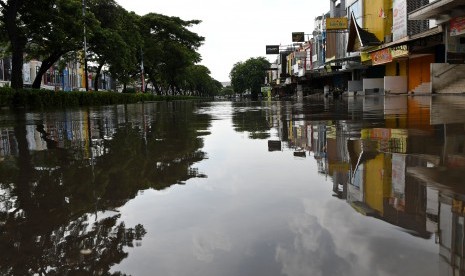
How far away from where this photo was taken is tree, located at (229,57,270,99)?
106625 millimetres

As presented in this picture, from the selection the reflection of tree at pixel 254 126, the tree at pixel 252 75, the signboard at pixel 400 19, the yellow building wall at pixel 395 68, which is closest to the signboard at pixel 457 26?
the signboard at pixel 400 19

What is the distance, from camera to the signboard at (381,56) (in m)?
33.2

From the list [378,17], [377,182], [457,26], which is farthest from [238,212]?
[378,17]

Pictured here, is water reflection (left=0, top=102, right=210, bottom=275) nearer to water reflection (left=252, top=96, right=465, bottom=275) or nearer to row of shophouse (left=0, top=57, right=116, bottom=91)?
water reflection (left=252, top=96, right=465, bottom=275)

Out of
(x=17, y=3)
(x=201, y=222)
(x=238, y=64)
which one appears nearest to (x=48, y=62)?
(x=17, y=3)

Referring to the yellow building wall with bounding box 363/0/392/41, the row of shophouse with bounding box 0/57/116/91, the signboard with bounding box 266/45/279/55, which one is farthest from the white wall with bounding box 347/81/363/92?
the signboard with bounding box 266/45/279/55

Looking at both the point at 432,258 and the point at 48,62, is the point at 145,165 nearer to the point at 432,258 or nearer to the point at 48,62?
the point at 432,258

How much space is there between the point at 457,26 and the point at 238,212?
75.0 feet

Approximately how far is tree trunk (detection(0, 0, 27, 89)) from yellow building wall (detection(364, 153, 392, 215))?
23.2 meters

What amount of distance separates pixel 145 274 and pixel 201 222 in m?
0.69

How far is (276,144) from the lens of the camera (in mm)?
5855

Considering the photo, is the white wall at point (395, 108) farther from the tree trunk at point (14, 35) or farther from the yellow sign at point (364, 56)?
the yellow sign at point (364, 56)

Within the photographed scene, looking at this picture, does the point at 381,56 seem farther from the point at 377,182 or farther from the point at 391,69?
the point at 377,182

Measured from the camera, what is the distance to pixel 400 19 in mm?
30094
